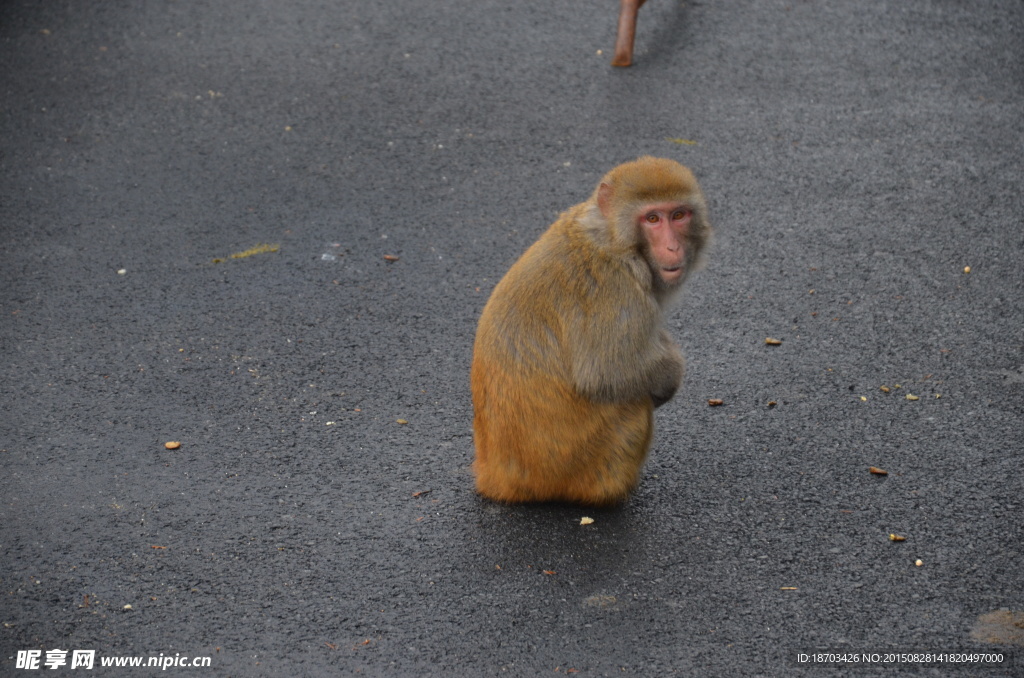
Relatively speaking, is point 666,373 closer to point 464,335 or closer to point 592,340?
point 592,340

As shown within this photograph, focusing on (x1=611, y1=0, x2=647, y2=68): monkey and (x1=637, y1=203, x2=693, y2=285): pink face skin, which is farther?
(x1=611, y1=0, x2=647, y2=68): monkey

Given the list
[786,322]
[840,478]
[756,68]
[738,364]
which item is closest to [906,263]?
[786,322]

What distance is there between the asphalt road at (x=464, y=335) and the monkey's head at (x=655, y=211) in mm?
1031

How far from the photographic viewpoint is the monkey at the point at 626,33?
26.1ft

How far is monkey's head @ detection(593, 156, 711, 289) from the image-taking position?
12.0 feet

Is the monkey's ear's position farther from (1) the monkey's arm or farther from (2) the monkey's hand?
(2) the monkey's hand

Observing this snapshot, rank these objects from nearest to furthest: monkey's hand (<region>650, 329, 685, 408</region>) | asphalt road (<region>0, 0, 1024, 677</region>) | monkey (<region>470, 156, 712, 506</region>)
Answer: asphalt road (<region>0, 0, 1024, 677</region>)
monkey (<region>470, 156, 712, 506</region>)
monkey's hand (<region>650, 329, 685, 408</region>)

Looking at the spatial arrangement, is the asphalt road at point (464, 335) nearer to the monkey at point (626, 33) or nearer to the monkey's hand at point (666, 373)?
the monkey at point (626, 33)

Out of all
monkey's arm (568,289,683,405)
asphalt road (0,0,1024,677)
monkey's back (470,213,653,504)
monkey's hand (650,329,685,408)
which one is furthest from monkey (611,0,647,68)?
monkey's arm (568,289,683,405)

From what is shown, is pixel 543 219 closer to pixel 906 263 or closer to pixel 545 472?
pixel 906 263

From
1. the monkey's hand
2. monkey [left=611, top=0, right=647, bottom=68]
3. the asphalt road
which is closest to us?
the asphalt road

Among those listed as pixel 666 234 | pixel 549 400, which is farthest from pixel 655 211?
pixel 549 400

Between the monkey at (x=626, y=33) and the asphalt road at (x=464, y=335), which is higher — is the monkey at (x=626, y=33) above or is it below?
above

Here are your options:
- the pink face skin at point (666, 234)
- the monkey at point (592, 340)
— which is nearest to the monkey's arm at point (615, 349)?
the monkey at point (592, 340)
